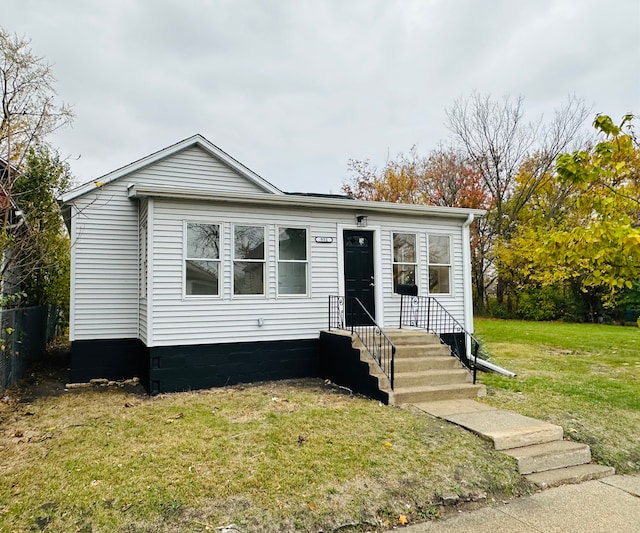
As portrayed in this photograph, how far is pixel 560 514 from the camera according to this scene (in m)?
3.64

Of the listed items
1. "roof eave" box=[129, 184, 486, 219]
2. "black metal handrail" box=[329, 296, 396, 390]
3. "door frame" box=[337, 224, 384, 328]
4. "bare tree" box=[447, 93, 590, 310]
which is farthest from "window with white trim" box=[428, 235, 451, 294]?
"bare tree" box=[447, 93, 590, 310]

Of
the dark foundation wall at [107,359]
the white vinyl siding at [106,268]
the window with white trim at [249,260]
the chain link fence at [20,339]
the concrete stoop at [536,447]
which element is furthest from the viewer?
the white vinyl siding at [106,268]

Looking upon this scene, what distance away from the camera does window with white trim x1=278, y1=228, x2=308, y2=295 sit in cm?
826

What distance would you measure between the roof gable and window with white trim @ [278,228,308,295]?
2785 mm

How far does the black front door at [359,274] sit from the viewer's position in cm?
866

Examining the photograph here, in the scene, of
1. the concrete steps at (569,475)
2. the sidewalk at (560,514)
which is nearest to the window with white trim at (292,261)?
the concrete steps at (569,475)

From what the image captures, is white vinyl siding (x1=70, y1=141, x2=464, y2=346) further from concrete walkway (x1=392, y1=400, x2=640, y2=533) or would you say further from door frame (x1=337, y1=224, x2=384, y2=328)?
concrete walkway (x1=392, y1=400, x2=640, y2=533)

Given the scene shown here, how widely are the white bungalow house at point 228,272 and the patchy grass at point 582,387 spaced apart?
1.97m

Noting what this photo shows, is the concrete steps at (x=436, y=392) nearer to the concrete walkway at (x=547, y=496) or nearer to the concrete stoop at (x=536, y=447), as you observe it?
the concrete stoop at (x=536, y=447)

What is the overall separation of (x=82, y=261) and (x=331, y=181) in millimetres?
23646

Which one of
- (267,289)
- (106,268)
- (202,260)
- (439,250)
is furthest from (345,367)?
(106,268)

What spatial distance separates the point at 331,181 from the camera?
3075 cm

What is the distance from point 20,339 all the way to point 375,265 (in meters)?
6.82

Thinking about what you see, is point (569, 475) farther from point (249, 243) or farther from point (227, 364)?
point (249, 243)
